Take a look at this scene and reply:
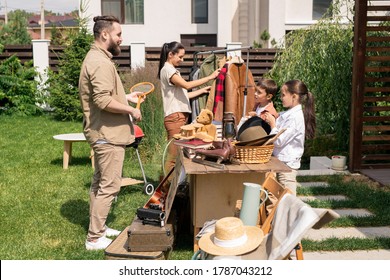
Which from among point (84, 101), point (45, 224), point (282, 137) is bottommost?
point (45, 224)

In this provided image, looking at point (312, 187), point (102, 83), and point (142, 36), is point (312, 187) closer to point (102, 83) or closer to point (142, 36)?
point (102, 83)

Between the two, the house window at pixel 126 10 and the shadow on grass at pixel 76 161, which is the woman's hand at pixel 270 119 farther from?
the house window at pixel 126 10

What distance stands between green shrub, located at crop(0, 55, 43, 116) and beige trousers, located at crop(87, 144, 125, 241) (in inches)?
389

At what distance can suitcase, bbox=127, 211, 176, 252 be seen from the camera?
175 inches

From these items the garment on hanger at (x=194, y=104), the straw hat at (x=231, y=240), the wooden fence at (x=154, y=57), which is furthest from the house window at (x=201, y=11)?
the straw hat at (x=231, y=240)

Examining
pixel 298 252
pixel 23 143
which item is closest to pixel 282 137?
pixel 298 252

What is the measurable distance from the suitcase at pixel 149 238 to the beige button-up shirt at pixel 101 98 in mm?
922

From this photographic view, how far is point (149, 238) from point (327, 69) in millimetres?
6265

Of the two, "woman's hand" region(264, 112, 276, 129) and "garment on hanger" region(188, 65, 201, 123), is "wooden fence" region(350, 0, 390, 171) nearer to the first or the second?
"garment on hanger" region(188, 65, 201, 123)

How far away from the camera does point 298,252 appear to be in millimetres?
3662

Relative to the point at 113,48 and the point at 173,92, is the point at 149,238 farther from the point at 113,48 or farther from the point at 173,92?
the point at 173,92

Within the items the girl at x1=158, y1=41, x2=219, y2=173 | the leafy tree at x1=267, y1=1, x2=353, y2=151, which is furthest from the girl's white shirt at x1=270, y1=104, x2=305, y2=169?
the leafy tree at x1=267, y1=1, x2=353, y2=151

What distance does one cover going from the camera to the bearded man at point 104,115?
15.7 ft
